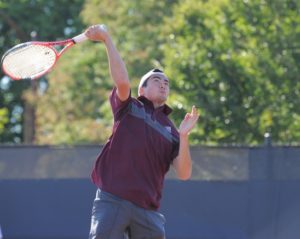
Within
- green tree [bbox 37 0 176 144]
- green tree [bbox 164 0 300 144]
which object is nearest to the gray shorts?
green tree [bbox 164 0 300 144]

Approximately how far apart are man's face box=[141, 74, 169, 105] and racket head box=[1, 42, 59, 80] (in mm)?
752

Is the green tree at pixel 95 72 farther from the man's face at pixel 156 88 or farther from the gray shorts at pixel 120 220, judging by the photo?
the gray shorts at pixel 120 220

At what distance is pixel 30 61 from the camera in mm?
6152

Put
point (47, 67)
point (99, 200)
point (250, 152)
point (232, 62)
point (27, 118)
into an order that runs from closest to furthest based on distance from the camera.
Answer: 1. point (99, 200)
2. point (47, 67)
3. point (250, 152)
4. point (232, 62)
5. point (27, 118)

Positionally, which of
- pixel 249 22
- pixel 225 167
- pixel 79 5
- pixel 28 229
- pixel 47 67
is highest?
pixel 79 5

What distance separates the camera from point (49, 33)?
103ft

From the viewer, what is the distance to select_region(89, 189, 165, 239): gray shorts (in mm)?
5578

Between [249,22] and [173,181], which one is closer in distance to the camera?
[173,181]

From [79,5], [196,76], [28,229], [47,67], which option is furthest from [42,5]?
[47,67]

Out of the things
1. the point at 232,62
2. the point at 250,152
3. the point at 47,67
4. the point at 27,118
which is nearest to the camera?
the point at 47,67

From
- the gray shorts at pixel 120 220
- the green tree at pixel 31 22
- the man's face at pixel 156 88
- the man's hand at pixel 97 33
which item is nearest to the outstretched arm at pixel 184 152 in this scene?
the man's face at pixel 156 88

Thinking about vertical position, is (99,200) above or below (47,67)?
below

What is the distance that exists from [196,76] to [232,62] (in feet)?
2.20

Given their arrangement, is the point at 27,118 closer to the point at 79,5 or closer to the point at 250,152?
the point at 79,5
